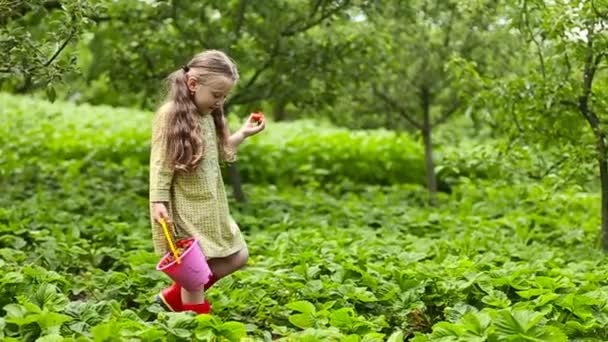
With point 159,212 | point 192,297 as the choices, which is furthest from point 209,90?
point 192,297

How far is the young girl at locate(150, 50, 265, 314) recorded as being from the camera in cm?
468

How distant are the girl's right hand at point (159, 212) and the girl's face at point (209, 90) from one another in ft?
1.76

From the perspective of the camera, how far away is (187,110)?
4.74 meters

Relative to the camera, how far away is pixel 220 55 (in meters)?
4.80

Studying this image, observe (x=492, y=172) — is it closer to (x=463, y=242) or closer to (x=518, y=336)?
→ (x=463, y=242)

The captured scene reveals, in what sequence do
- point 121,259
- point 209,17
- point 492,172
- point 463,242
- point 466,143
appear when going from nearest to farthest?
point 121,259 → point 463,242 → point 492,172 → point 209,17 → point 466,143

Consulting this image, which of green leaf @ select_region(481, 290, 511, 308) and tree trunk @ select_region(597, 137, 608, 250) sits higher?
tree trunk @ select_region(597, 137, 608, 250)

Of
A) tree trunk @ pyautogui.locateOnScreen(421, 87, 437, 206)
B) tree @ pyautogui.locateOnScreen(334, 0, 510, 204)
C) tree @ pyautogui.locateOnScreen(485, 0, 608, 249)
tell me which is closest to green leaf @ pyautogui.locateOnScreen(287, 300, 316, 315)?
tree @ pyautogui.locateOnScreen(485, 0, 608, 249)

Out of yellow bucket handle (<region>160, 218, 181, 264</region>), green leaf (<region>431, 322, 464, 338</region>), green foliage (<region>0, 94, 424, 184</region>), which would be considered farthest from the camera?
green foliage (<region>0, 94, 424, 184</region>)

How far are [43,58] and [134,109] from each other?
544 inches

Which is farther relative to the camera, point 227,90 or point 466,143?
point 466,143

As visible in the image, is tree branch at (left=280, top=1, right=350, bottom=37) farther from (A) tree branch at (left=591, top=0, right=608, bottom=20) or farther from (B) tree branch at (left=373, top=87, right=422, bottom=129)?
(A) tree branch at (left=591, top=0, right=608, bottom=20)

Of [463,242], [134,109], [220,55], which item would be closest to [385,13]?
[463,242]

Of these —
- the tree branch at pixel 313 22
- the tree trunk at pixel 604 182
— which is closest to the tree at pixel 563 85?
the tree trunk at pixel 604 182
